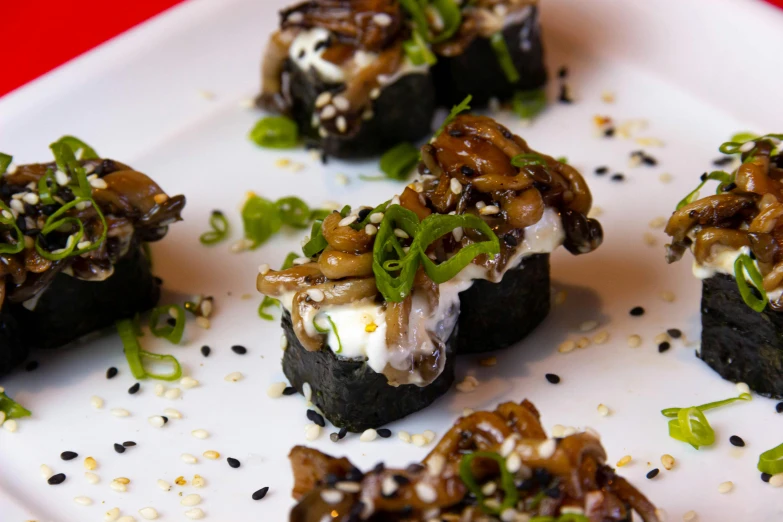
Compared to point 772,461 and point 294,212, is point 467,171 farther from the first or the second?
point 772,461

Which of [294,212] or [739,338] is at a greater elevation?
[739,338]

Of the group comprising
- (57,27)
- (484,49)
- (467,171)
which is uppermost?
(467,171)

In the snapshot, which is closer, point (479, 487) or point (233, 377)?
point (479, 487)

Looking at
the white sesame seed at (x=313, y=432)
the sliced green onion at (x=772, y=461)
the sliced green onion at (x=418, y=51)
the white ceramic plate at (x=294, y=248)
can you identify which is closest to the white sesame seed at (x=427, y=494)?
the white ceramic plate at (x=294, y=248)

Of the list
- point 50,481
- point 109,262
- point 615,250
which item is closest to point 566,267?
point 615,250

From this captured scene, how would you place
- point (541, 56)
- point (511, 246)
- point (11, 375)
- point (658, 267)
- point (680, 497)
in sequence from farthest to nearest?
point (541, 56) → point (658, 267) → point (11, 375) → point (511, 246) → point (680, 497)

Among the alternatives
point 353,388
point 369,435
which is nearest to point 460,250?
point 353,388

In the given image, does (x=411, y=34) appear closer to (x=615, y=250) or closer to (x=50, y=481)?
(x=615, y=250)
